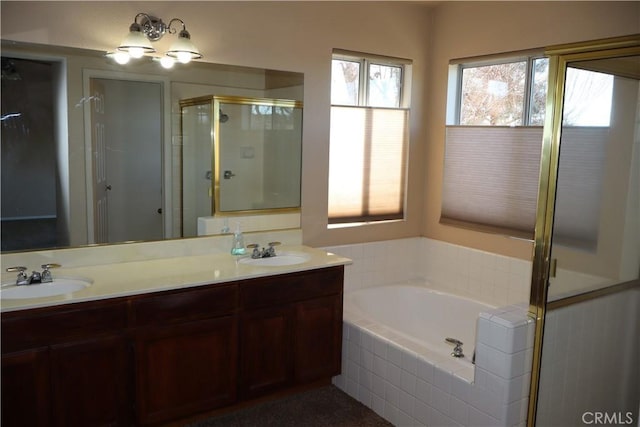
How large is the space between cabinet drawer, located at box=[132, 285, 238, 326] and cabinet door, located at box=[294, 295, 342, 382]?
466 mm

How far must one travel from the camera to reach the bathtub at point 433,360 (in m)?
2.40

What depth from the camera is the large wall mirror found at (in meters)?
2.59

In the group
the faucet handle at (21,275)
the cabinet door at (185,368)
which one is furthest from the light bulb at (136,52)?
the cabinet door at (185,368)

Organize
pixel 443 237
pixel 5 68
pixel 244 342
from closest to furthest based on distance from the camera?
pixel 5 68
pixel 244 342
pixel 443 237

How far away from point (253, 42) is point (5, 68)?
1.38 m

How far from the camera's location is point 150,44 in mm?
2869

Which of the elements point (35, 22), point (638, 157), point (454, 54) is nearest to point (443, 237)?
point (454, 54)

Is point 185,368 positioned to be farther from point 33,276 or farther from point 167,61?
point 167,61

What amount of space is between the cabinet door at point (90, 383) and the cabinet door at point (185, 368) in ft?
0.29

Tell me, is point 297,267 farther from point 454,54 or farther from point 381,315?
point 454,54

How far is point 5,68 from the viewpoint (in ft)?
8.26

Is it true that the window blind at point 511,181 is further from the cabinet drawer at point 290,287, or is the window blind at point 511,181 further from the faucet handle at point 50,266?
the faucet handle at point 50,266

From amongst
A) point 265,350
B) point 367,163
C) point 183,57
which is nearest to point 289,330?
point 265,350

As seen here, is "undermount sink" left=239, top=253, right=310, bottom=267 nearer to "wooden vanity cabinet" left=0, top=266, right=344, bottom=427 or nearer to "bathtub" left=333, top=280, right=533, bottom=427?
"wooden vanity cabinet" left=0, top=266, right=344, bottom=427
